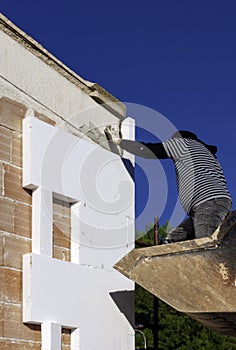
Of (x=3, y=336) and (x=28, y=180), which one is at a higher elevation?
(x=28, y=180)

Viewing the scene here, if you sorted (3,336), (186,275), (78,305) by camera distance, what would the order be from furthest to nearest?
(78,305), (186,275), (3,336)

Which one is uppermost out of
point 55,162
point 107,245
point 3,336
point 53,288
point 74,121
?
point 74,121

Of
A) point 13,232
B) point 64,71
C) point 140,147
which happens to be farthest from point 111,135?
point 13,232

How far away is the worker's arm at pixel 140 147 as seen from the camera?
6.37m

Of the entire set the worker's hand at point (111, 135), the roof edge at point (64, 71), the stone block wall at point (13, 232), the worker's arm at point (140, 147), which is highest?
the roof edge at point (64, 71)

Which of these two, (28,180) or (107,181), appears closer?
(28,180)

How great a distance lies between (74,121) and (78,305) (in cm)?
158

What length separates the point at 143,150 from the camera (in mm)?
6523

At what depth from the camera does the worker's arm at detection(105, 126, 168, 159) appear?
6367 mm

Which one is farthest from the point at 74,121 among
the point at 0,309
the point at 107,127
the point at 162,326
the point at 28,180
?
the point at 162,326

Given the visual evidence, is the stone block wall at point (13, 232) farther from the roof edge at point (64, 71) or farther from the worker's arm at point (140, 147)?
the worker's arm at point (140, 147)

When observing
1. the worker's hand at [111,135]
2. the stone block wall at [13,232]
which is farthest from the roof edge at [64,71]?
the stone block wall at [13,232]

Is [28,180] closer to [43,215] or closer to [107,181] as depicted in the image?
[43,215]

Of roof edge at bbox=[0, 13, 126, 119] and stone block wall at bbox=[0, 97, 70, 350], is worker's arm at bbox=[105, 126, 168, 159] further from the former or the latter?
stone block wall at bbox=[0, 97, 70, 350]
